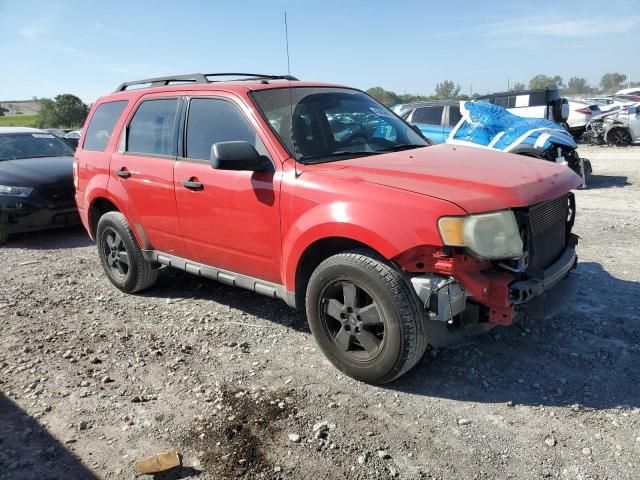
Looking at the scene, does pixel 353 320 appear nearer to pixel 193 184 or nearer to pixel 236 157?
pixel 236 157

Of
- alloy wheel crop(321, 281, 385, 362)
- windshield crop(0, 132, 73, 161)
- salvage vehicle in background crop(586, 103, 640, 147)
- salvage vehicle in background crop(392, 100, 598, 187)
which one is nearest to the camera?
alloy wheel crop(321, 281, 385, 362)

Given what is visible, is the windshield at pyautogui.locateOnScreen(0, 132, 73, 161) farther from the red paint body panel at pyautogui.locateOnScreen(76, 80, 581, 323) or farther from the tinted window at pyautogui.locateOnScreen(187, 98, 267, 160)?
the tinted window at pyautogui.locateOnScreen(187, 98, 267, 160)

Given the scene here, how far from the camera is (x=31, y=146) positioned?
28.6 ft

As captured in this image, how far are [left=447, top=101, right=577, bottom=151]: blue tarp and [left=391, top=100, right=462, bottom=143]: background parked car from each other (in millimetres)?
756

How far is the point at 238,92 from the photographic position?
3.96 m

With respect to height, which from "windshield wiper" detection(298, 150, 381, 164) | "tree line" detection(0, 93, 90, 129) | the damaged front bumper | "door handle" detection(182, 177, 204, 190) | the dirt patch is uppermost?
"tree line" detection(0, 93, 90, 129)

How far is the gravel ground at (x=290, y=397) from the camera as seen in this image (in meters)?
2.63

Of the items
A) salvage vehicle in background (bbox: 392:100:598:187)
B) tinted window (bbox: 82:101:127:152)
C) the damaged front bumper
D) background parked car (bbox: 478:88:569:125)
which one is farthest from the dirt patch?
background parked car (bbox: 478:88:569:125)

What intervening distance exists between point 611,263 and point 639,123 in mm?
13270

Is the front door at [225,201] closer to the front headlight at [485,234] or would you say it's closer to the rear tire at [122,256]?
the rear tire at [122,256]

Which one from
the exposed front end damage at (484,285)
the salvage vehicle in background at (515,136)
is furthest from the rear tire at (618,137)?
the exposed front end damage at (484,285)

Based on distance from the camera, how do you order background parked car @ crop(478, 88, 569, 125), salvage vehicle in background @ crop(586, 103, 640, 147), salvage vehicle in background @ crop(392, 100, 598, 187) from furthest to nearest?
salvage vehicle in background @ crop(586, 103, 640, 147), background parked car @ crop(478, 88, 569, 125), salvage vehicle in background @ crop(392, 100, 598, 187)

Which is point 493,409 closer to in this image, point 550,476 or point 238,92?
point 550,476

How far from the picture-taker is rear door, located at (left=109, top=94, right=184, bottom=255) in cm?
438
